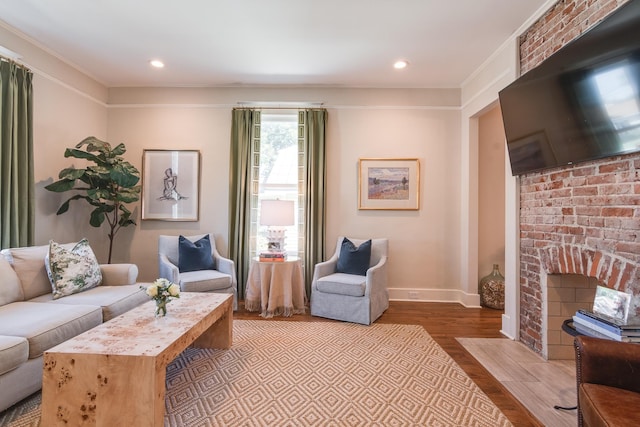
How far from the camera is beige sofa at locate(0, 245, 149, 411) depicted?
1.74 metres

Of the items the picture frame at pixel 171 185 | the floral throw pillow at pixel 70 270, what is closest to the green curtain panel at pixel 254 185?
the picture frame at pixel 171 185

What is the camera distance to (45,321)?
2.01m

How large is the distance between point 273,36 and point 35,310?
10.2 feet

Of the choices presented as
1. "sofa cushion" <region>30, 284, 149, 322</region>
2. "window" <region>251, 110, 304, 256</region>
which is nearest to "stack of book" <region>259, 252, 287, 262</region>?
"window" <region>251, 110, 304, 256</region>

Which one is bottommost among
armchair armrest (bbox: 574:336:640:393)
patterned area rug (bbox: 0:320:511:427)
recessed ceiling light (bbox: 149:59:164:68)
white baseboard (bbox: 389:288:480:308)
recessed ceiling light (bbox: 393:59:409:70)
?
patterned area rug (bbox: 0:320:511:427)

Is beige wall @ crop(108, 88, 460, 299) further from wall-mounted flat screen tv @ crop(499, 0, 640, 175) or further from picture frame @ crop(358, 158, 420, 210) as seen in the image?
wall-mounted flat screen tv @ crop(499, 0, 640, 175)

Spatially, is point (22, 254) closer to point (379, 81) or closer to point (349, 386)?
point (349, 386)

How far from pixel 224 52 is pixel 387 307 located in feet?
11.7

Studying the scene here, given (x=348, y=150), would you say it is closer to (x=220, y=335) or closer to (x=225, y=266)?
(x=225, y=266)

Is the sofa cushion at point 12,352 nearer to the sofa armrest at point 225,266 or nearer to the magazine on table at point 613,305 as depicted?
the sofa armrest at point 225,266

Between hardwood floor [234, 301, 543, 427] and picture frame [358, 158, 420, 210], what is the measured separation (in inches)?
53.9

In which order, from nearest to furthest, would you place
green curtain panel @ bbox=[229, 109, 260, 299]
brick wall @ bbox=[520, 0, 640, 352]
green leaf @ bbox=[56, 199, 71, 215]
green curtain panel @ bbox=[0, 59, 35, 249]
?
1. brick wall @ bbox=[520, 0, 640, 352]
2. green curtain panel @ bbox=[0, 59, 35, 249]
3. green leaf @ bbox=[56, 199, 71, 215]
4. green curtain panel @ bbox=[229, 109, 260, 299]

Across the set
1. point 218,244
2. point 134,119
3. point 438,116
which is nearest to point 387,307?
point 218,244

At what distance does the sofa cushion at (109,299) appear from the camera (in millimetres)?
2445
